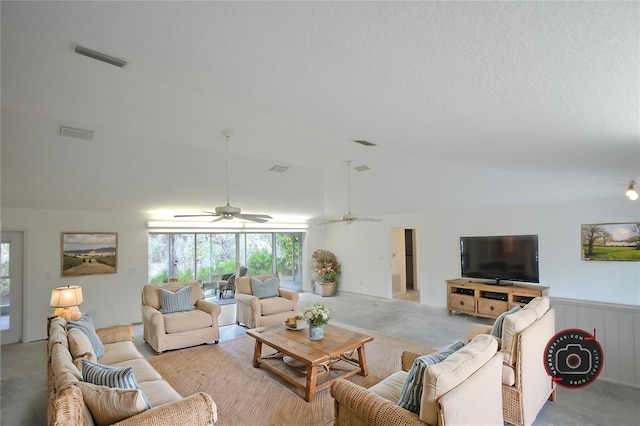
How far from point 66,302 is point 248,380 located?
9.10 feet

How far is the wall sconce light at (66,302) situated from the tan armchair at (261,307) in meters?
2.52

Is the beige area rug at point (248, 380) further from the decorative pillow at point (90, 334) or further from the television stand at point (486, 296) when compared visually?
the television stand at point (486, 296)

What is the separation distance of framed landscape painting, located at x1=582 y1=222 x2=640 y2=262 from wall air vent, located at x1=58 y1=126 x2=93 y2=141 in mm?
7636

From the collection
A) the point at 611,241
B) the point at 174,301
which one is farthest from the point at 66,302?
the point at 611,241

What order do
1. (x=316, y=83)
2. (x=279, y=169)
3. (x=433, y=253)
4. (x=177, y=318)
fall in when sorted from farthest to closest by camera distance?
(x=433, y=253) → (x=279, y=169) → (x=177, y=318) → (x=316, y=83)

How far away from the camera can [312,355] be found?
3.50 metres

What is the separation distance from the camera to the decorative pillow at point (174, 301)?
5.19 metres

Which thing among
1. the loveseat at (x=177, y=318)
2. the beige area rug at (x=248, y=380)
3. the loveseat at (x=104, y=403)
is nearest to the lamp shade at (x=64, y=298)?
the loveseat at (x=177, y=318)

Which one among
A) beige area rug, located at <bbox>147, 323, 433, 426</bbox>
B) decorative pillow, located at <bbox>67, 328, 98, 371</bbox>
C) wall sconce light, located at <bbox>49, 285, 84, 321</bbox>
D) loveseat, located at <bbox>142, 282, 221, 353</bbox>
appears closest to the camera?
decorative pillow, located at <bbox>67, 328, 98, 371</bbox>

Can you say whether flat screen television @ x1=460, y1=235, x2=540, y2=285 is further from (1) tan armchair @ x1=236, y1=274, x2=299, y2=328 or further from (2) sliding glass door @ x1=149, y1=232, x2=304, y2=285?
(2) sliding glass door @ x1=149, y1=232, x2=304, y2=285

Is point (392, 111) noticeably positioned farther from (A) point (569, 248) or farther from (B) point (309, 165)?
(A) point (569, 248)

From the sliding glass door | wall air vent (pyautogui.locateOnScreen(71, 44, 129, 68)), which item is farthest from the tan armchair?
wall air vent (pyautogui.locateOnScreen(71, 44, 129, 68))

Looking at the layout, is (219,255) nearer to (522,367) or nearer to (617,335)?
(522,367)

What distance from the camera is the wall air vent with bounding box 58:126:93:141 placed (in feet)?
12.3
